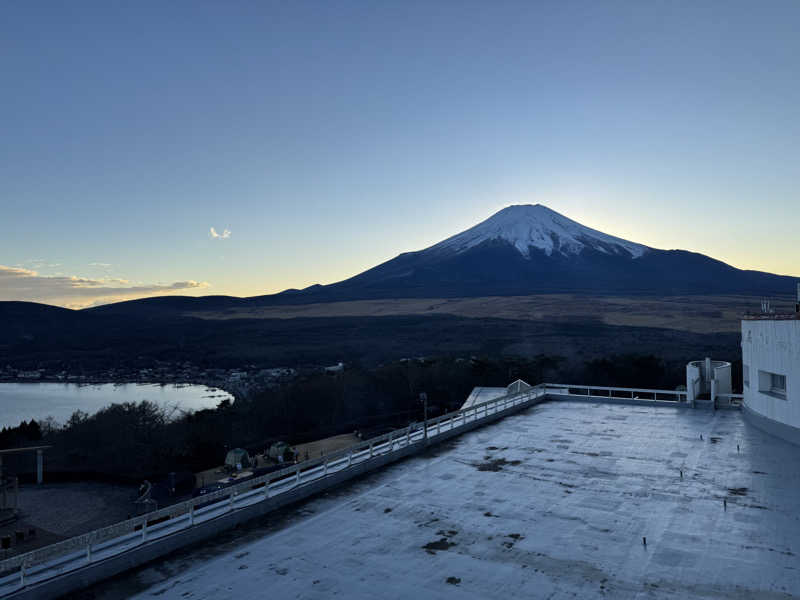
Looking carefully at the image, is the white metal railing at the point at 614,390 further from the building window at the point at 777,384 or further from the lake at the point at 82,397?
the lake at the point at 82,397

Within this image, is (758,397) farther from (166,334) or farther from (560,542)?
(166,334)

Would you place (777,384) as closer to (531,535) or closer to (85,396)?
(531,535)

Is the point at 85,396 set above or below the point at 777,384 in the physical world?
below

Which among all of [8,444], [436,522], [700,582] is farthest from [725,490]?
[8,444]

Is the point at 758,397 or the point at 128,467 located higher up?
the point at 758,397

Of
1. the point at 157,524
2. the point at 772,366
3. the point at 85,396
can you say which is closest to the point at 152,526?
the point at 157,524
